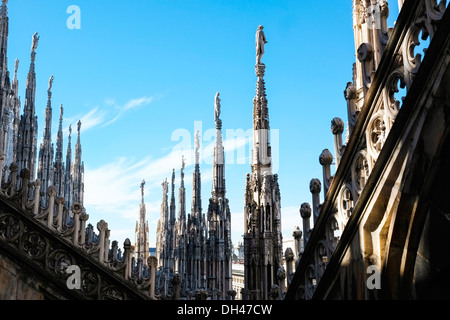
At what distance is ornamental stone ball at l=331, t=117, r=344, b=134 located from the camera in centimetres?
534

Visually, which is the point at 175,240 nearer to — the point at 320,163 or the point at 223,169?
the point at 223,169

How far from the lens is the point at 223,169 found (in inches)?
1112

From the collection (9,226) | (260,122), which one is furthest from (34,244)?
(260,122)

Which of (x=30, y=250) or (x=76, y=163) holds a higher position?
(x=76, y=163)

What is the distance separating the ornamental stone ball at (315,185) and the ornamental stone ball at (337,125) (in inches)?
25.0

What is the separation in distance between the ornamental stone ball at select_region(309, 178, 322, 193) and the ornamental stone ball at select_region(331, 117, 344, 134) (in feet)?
2.08

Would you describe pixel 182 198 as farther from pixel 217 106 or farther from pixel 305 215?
pixel 305 215

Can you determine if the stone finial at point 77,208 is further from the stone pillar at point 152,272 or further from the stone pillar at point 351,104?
the stone pillar at point 351,104

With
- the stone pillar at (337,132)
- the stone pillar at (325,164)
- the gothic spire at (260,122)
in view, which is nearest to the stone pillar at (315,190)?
the stone pillar at (325,164)

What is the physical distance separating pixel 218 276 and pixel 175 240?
46.5 ft

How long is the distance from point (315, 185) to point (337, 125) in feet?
2.52

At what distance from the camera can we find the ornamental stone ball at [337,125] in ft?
17.5
